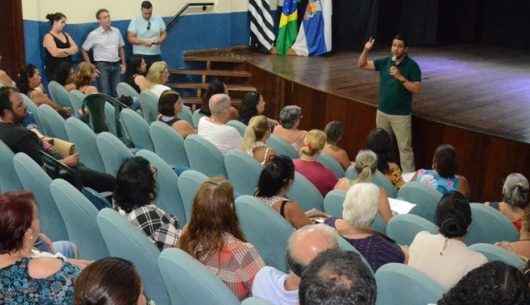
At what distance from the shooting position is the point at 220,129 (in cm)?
512

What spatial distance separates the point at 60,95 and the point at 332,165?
2.83 m

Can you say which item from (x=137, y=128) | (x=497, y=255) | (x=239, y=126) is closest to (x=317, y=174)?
(x=239, y=126)

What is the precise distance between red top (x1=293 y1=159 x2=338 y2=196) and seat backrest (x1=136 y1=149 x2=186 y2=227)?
802 millimetres

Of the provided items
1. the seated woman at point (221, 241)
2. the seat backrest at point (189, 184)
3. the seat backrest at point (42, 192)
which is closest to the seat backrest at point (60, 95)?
the seat backrest at point (42, 192)

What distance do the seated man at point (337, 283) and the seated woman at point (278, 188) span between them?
5.31ft

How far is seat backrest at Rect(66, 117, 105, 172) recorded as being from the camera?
4.64 meters

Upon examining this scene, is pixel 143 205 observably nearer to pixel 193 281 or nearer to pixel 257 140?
pixel 193 281

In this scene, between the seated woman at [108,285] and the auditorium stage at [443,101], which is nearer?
the seated woman at [108,285]

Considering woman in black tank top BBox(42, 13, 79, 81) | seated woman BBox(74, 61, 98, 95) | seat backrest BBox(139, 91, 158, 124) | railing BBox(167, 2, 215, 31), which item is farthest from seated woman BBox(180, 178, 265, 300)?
railing BBox(167, 2, 215, 31)

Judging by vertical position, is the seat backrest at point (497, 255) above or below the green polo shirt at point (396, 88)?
below

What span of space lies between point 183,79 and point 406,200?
6.21m

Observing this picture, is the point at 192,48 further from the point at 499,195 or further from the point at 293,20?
the point at 499,195

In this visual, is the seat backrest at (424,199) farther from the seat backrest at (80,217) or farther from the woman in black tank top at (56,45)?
the woman in black tank top at (56,45)

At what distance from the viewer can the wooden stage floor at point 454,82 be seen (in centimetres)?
648
